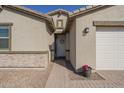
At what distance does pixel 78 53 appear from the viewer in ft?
34.2

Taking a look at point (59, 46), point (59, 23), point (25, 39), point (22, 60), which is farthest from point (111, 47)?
point (59, 23)

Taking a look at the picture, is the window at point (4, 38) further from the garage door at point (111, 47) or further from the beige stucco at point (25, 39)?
the garage door at point (111, 47)

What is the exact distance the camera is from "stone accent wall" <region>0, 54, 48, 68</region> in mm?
11156

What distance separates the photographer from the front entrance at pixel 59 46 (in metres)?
20.5

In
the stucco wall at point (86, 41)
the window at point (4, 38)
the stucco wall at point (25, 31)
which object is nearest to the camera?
the stucco wall at point (86, 41)

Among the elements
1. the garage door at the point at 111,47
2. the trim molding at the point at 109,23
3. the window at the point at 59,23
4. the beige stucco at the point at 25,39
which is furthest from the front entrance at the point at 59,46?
the trim molding at the point at 109,23

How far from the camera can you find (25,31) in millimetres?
11250

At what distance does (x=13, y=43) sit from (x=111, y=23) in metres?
6.35

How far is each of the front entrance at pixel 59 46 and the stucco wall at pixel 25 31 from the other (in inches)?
362

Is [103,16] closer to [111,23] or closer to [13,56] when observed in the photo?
[111,23]

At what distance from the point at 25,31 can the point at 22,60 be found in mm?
1906

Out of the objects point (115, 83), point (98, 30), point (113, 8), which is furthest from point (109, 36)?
point (115, 83)

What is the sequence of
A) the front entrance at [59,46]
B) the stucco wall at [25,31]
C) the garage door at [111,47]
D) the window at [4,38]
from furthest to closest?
1. the front entrance at [59,46]
2. the stucco wall at [25,31]
3. the window at [4,38]
4. the garage door at [111,47]
